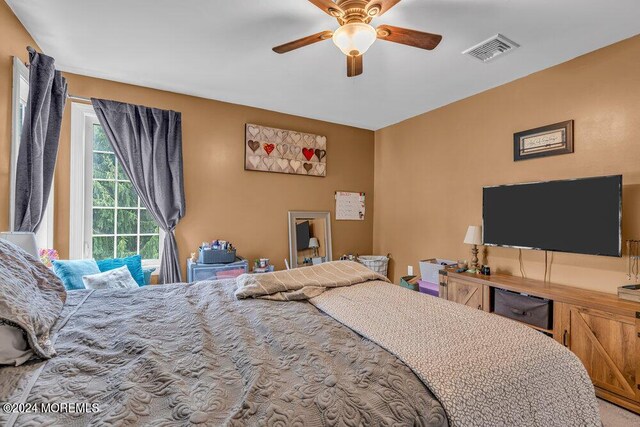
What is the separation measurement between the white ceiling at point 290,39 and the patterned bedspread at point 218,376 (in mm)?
1947

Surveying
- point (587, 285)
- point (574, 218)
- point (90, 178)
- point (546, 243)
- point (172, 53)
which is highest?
point (172, 53)

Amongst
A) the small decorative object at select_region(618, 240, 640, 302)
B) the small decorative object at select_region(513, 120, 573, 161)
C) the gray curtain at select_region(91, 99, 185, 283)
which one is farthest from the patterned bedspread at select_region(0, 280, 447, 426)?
the small decorative object at select_region(513, 120, 573, 161)

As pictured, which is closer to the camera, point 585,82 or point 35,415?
point 35,415

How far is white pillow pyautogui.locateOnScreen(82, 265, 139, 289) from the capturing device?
2479 millimetres

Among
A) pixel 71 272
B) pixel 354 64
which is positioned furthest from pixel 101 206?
pixel 354 64

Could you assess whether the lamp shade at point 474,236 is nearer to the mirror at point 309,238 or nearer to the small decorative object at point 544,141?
→ the small decorative object at point 544,141

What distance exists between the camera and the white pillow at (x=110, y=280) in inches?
97.6

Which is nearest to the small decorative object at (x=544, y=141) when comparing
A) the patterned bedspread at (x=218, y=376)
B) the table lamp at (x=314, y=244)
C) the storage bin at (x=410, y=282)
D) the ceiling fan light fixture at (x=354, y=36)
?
the storage bin at (x=410, y=282)

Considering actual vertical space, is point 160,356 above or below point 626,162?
below

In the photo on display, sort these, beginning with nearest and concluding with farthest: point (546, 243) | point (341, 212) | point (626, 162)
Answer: point (626, 162)
point (546, 243)
point (341, 212)

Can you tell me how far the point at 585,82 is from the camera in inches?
102

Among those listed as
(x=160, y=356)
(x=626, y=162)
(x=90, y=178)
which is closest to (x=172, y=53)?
(x=90, y=178)

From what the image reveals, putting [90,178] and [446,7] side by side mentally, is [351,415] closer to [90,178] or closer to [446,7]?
[446,7]

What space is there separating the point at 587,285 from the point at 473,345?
205cm
